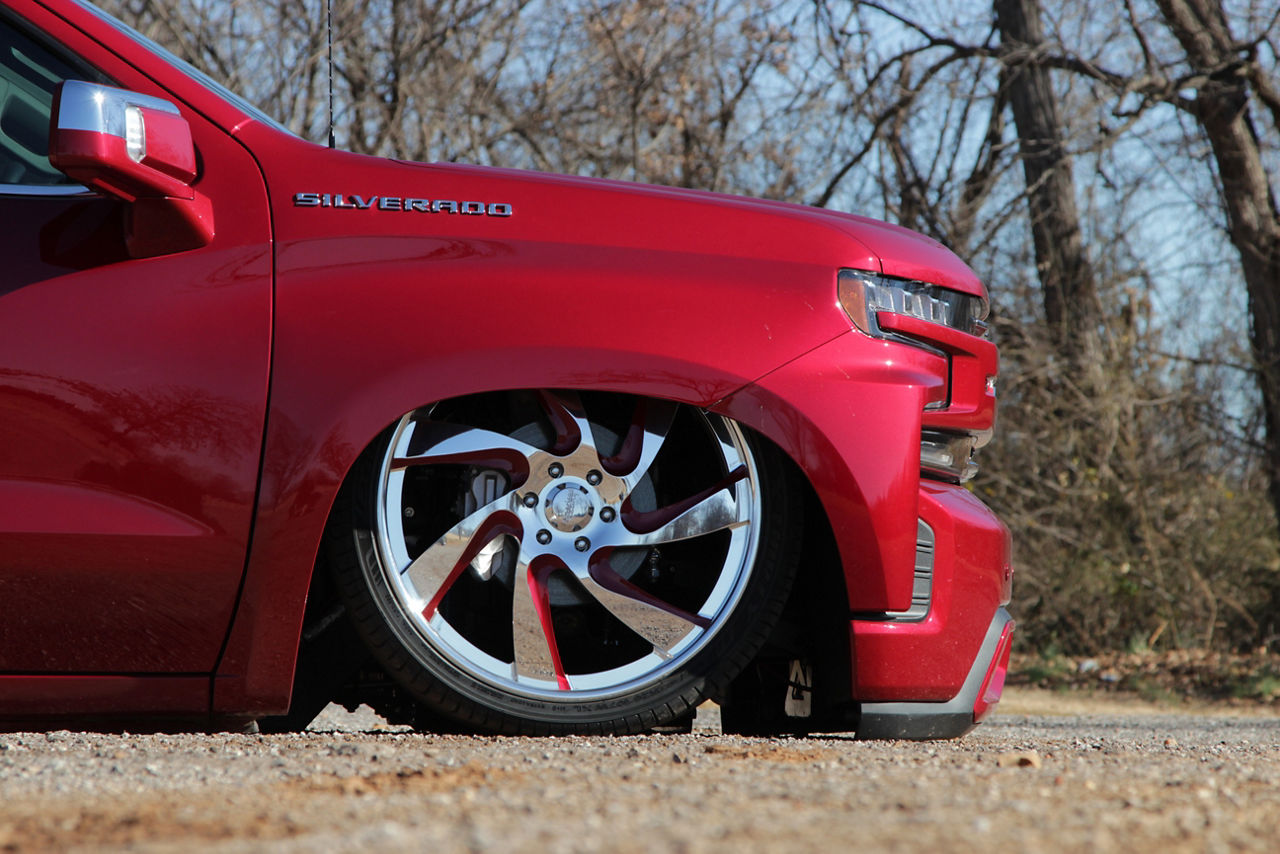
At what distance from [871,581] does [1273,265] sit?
844 centimetres

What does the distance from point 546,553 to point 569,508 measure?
11 centimetres

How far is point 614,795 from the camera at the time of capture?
76.6 inches

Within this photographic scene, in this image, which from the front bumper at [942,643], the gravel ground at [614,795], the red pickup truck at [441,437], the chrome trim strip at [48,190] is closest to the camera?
the gravel ground at [614,795]

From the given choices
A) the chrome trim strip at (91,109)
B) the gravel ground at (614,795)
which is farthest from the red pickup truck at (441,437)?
the gravel ground at (614,795)

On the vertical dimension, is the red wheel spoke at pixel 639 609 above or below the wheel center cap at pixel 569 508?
below

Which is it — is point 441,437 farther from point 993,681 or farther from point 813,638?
point 993,681

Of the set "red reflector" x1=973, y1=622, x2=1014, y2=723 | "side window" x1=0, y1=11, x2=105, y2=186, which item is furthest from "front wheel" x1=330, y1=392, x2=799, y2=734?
"side window" x1=0, y1=11, x2=105, y2=186

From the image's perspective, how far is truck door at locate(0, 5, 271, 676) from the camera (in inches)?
96.0

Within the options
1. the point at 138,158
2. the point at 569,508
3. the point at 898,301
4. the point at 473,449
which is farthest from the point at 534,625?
the point at 138,158

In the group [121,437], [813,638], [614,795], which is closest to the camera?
[614,795]

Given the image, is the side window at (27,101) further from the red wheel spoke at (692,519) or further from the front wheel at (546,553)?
the red wheel spoke at (692,519)

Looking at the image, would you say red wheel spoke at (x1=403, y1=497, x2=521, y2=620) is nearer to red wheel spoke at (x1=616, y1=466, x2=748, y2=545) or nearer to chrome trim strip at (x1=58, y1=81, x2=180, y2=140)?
red wheel spoke at (x1=616, y1=466, x2=748, y2=545)

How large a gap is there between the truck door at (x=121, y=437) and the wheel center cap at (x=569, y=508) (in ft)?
2.01

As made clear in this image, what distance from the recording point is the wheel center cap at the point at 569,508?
2660 millimetres
